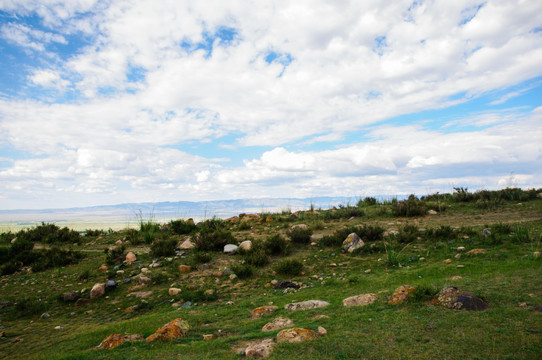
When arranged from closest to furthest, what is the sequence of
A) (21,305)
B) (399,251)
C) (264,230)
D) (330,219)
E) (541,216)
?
(21,305) → (399,251) → (541,216) → (264,230) → (330,219)

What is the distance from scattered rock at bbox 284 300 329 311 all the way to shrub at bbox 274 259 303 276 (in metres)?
2.66

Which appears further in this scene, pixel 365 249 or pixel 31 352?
pixel 365 249

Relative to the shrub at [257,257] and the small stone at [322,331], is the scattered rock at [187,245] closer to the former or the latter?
the shrub at [257,257]

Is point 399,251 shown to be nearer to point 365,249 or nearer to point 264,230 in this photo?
point 365,249

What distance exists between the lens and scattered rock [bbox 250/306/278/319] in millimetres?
5770

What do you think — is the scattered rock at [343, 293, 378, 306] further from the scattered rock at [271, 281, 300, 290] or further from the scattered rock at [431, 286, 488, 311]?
the scattered rock at [271, 281, 300, 290]

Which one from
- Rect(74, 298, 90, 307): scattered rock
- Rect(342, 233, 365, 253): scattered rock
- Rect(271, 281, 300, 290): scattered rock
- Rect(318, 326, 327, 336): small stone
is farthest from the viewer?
Rect(342, 233, 365, 253): scattered rock

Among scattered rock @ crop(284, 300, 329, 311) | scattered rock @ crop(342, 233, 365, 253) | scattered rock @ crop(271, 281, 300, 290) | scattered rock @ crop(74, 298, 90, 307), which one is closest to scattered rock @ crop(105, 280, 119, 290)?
scattered rock @ crop(74, 298, 90, 307)

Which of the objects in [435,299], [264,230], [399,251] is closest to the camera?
[435,299]

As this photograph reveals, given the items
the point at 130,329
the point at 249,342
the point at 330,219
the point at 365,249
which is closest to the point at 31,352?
the point at 130,329

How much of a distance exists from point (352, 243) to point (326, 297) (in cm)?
395

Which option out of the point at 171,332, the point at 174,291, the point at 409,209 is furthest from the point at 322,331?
the point at 409,209

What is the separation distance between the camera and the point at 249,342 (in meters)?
4.43

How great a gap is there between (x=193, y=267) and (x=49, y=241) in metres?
11.3
